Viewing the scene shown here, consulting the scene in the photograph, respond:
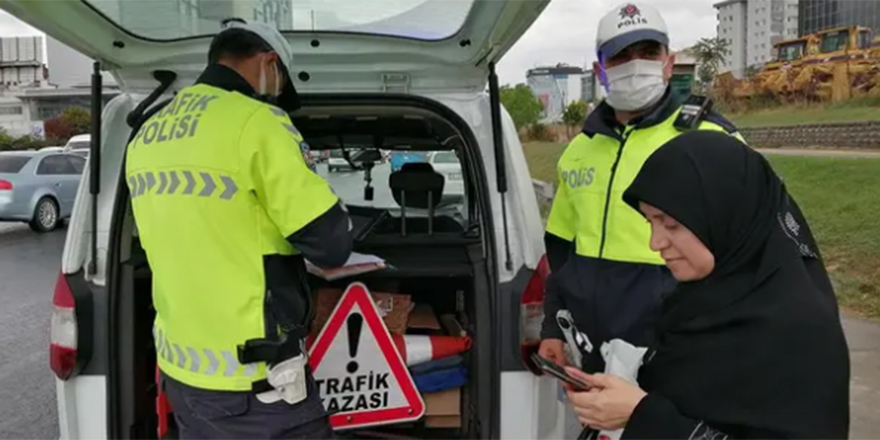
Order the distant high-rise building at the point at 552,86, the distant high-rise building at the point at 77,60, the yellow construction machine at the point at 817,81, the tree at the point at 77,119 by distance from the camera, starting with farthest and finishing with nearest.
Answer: the tree at the point at 77,119 → the distant high-rise building at the point at 552,86 → the yellow construction machine at the point at 817,81 → the distant high-rise building at the point at 77,60

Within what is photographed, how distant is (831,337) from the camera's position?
1430 mm

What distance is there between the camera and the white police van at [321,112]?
8.04 ft

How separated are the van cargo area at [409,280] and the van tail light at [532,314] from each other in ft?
0.34

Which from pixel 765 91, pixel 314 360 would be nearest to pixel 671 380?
pixel 314 360

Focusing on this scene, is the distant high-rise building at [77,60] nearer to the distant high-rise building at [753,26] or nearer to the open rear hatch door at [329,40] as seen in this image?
the open rear hatch door at [329,40]

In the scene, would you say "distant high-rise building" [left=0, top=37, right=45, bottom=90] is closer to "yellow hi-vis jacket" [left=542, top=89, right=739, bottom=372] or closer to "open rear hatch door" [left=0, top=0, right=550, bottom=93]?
"open rear hatch door" [left=0, top=0, right=550, bottom=93]

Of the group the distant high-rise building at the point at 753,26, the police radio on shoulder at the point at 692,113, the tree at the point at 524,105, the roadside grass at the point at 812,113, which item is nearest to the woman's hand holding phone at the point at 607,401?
the police radio on shoulder at the point at 692,113

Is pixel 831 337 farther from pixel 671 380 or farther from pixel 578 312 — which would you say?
pixel 578 312

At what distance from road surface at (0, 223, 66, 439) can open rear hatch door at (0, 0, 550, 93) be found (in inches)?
107

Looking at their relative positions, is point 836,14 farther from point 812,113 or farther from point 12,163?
point 12,163

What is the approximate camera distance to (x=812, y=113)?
3453 cm

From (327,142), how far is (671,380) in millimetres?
3133

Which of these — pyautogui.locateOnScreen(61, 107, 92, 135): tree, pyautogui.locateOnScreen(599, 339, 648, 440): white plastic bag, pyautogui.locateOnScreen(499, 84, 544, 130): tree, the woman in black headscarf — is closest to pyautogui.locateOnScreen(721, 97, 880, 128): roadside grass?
pyautogui.locateOnScreen(499, 84, 544, 130): tree

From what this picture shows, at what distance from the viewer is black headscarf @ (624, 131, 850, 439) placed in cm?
140
